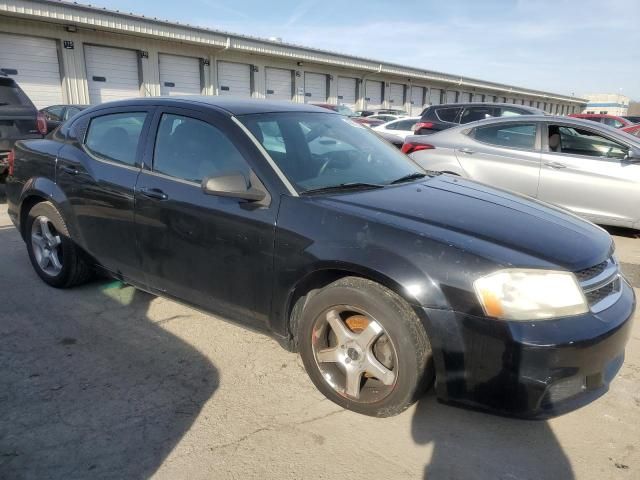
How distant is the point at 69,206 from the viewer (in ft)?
12.4

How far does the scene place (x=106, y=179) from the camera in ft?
11.4

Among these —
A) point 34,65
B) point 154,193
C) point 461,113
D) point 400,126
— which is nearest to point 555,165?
point 461,113

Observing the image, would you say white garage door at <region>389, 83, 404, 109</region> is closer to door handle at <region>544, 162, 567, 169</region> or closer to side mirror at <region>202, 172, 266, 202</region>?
door handle at <region>544, 162, 567, 169</region>

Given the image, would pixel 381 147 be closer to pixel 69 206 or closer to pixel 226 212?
pixel 226 212

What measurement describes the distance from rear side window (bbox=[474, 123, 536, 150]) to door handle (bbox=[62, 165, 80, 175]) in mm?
5054

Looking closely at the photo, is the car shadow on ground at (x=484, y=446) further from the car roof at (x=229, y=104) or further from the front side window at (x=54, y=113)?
the front side window at (x=54, y=113)

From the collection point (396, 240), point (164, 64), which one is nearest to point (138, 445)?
point (396, 240)

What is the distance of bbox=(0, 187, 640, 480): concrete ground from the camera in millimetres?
2184

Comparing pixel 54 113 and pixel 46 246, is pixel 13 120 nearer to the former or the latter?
pixel 46 246

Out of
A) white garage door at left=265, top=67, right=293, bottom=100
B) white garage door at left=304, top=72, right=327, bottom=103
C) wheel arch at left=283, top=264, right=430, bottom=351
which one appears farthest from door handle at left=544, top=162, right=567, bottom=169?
white garage door at left=304, top=72, right=327, bottom=103

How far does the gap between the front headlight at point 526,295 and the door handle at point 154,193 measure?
78.1 inches

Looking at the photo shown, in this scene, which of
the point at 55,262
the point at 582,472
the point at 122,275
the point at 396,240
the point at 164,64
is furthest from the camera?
the point at 164,64

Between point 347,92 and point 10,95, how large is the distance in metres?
25.3

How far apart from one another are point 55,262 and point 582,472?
4.01 m
